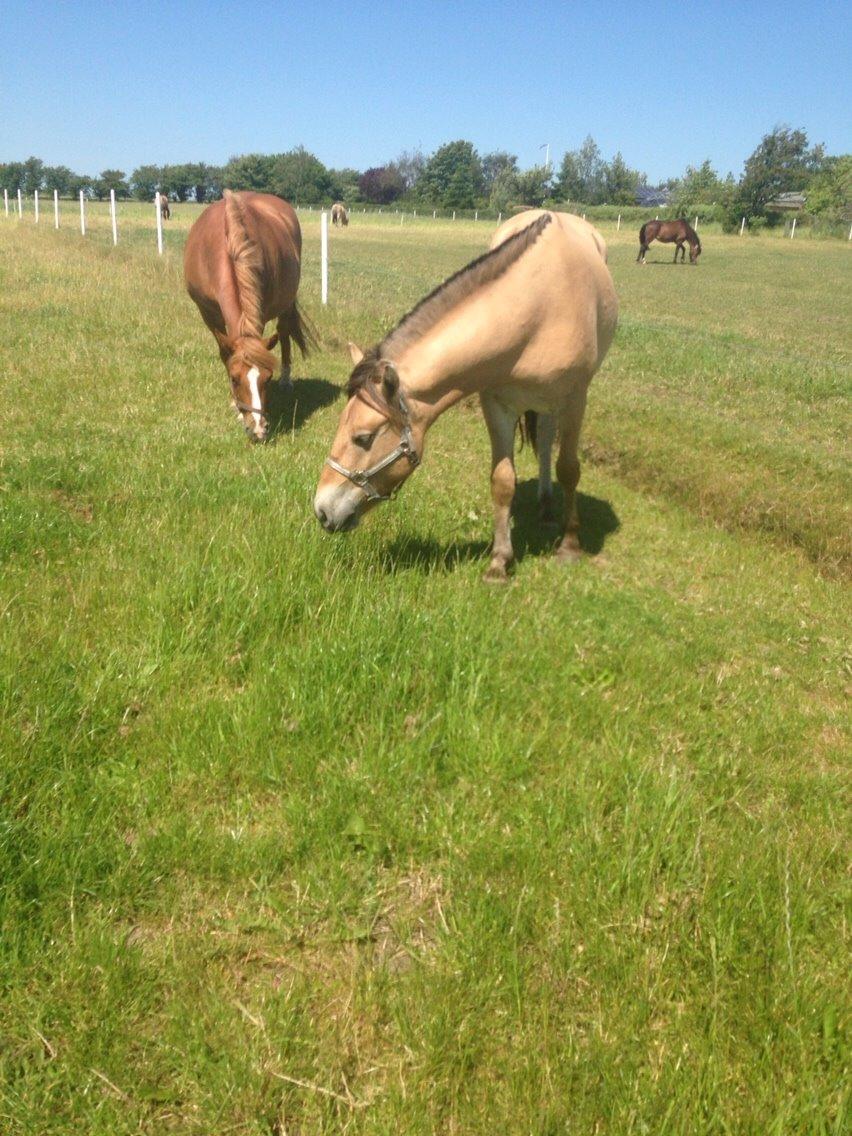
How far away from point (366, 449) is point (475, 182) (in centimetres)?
10911

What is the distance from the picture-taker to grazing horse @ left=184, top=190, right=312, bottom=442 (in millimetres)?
6527

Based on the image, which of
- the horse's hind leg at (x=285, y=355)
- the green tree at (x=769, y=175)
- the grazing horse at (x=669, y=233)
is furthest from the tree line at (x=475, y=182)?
the horse's hind leg at (x=285, y=355)

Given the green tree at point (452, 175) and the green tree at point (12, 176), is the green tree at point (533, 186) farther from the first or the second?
the green tree at point (12, 176)

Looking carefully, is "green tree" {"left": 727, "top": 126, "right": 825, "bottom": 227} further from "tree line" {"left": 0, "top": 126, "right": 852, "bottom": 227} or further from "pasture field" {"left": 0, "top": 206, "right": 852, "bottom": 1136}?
"pasture field" {"left": 0, "top": 206, "right": 852, "bottom": 1136}

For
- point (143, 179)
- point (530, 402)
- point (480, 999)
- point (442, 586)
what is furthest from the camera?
point (143, 179)

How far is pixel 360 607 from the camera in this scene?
358 cm

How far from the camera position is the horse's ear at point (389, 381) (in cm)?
381

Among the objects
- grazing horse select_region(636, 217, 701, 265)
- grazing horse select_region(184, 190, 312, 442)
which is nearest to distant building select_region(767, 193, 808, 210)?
grazing horse select_region(636, 217, 701, 265)

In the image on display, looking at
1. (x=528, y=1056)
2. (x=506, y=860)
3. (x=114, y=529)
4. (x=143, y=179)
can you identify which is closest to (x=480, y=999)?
(x=528, y=1056)

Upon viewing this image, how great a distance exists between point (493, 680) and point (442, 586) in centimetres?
102

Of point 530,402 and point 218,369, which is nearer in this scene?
point 530,402

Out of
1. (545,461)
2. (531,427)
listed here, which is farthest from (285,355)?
(545,461)

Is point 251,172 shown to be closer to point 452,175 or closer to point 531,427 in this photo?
point 452,175

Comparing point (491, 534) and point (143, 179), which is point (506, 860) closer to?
point (491, 534)
